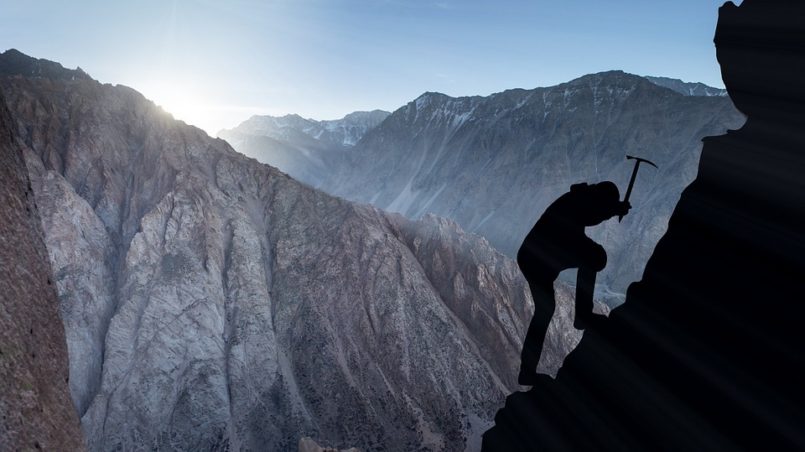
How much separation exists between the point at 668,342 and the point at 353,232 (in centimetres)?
4655

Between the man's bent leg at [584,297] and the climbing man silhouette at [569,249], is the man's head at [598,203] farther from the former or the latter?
the man's bent leg at [584,297]

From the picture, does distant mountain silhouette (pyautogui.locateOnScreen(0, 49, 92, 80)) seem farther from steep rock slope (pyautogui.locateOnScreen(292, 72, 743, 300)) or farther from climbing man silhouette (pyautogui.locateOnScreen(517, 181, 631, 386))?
steep rock slope (pyautogui.locateOnScreen(292, 72, 743, 300))

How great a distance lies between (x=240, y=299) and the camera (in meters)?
41.8

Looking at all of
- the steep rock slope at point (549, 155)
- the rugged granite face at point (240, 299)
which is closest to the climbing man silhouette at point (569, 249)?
the rugged granite face at point (240, 299)

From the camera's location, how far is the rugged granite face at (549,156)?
3996 inches

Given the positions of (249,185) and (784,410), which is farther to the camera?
(249,185)

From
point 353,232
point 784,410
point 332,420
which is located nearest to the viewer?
point 784,410

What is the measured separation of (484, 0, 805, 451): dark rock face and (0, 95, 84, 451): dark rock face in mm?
9407

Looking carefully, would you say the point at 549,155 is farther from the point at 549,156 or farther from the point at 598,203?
the point at 598,203

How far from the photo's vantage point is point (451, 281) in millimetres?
48938

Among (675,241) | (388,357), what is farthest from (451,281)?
(675,241)

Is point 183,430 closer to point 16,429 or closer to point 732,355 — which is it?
point 16,429

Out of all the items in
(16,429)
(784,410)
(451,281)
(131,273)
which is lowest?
A: (451,281)

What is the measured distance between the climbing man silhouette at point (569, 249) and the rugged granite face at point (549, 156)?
89.9 m
